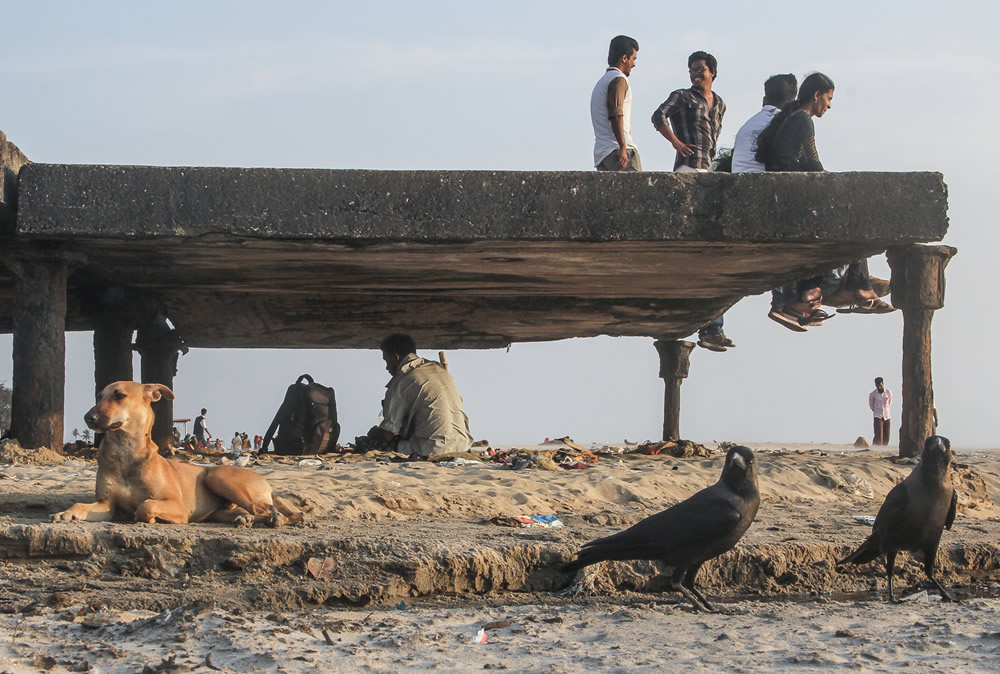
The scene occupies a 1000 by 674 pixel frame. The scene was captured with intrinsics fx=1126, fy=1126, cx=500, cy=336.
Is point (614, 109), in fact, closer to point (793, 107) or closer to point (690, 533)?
point (793, 107)

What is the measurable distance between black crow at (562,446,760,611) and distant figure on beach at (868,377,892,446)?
15.9 meters

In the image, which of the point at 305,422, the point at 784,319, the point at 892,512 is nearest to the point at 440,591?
the point at 892,512

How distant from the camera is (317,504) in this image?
276 inches

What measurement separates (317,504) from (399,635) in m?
2.40

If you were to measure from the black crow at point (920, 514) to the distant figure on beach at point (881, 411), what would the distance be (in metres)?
15.0

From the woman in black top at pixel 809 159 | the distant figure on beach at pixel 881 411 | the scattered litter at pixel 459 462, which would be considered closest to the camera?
the scattered litter at pixel 459 462

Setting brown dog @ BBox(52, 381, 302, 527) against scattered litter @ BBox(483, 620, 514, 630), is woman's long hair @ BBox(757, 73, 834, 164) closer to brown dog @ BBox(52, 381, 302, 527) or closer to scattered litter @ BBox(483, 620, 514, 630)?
brown dog @ BBox(52, 381, 302, 527)

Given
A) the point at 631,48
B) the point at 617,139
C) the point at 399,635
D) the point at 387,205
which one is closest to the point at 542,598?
the point at 399,635

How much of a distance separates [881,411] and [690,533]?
16181 mm

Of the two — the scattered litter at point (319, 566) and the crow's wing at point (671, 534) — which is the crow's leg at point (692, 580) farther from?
the scattered litter at point (319, 566)

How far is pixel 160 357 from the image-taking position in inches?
501

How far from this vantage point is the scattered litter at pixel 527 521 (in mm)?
6840

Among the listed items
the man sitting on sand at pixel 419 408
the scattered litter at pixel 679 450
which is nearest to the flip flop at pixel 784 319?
the scattered litter at pixel 679 450

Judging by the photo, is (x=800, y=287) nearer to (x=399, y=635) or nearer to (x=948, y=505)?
(x=948, y=505)
